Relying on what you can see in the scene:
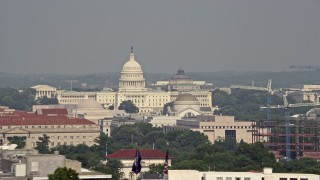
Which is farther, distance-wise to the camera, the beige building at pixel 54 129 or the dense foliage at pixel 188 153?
the beige building at pixel 54 129

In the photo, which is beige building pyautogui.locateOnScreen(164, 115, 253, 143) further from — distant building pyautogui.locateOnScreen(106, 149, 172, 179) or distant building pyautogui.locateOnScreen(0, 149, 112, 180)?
distant building pyautogui.locateOnScreen(0, 149, 112, 180)

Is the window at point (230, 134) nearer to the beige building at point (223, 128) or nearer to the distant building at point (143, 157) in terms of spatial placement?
the beige building at point (223, 128)

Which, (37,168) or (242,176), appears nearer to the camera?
(37,168)

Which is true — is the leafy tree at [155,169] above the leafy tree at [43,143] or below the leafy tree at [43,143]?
below

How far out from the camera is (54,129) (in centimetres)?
16225

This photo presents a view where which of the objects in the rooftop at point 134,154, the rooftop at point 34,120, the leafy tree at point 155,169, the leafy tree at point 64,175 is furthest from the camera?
the rooftop at point 34,120

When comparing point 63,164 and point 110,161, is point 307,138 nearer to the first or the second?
point 110,161

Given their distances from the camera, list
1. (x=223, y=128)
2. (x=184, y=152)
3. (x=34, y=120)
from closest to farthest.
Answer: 1. (x=184, y=152)
2. (x=34, y=120)
3. (x=223, y=128)

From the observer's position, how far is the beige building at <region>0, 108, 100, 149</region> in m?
158

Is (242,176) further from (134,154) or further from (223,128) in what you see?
(223,128)

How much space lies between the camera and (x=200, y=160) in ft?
370

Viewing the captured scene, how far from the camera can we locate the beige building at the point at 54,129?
158 meters

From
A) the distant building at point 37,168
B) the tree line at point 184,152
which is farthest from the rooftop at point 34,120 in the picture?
the distant building at point 37,168

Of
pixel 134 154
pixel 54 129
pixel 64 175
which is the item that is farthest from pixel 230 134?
pixel 64 175
